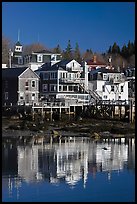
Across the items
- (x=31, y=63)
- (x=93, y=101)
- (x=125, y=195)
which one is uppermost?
(x=31, y=63)

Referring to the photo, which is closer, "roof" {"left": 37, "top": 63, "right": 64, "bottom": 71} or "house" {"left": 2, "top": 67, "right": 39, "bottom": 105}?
Result: "house" {"left": 2, "top": 67, "right": 39, "bottom": 105}

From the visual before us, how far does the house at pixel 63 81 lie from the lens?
71.9 meters

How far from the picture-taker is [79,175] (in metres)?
25.2

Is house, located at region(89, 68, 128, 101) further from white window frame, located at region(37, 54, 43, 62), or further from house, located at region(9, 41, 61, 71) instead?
white window frame, located at region(37, 54, 43, 62)

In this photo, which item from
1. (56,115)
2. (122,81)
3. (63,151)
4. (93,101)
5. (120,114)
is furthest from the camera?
(122,81)

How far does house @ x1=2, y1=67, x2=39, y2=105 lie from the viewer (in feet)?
218

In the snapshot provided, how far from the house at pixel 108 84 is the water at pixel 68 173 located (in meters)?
39.9

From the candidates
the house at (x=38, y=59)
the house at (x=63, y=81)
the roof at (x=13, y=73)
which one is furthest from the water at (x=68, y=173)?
the house at (x=38, y=59)

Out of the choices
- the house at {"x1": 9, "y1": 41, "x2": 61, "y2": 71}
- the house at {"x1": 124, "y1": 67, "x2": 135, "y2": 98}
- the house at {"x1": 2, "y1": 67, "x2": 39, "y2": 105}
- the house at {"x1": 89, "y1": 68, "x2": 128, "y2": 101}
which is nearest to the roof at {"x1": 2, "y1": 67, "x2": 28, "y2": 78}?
the house at {"x1": 2, "y1": 67, "x2": 39, "y2": 105}

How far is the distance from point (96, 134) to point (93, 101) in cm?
2458

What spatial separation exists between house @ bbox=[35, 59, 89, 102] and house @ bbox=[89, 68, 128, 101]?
4153mm

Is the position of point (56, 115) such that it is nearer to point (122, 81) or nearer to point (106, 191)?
point (122, 81)

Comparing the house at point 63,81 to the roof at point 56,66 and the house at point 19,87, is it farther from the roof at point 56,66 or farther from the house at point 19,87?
the house at point 19,87

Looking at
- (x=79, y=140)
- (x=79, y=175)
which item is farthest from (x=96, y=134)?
(x=79, y=175)
